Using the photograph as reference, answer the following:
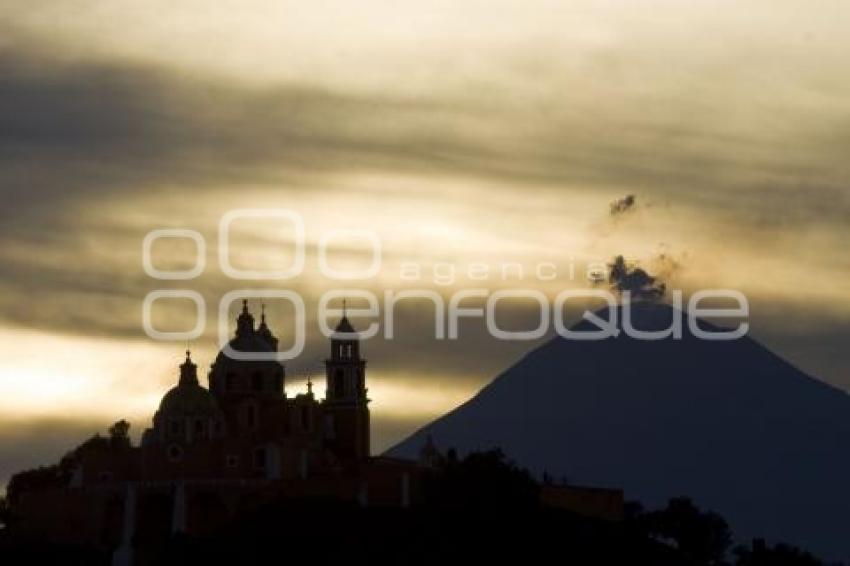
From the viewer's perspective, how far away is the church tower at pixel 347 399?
124 metres

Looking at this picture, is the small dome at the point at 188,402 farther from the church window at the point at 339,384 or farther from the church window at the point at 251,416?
the church window at the point at 339,384

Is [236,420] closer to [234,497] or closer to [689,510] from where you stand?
[234,497]

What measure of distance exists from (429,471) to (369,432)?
352 inches

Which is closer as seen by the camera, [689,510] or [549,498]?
[549,498]

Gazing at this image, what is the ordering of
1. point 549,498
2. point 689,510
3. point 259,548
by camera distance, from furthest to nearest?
point 689,510
point 549,498
point 259,548

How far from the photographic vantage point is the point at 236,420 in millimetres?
120500

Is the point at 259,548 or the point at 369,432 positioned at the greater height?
the point at 369,432

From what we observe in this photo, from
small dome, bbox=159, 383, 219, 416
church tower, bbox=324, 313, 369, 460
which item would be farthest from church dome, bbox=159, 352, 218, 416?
church tower, bbox=324, 313, 369, 460

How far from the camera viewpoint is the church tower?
408ft

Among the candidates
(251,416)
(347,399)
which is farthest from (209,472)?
(347,399)

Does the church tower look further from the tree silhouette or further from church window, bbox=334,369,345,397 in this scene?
the tree silhouette

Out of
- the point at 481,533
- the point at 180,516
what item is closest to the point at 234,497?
the point at 180,516

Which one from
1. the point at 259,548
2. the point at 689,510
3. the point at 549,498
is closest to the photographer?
the point at 259,548

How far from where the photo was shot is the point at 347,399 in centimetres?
12550
